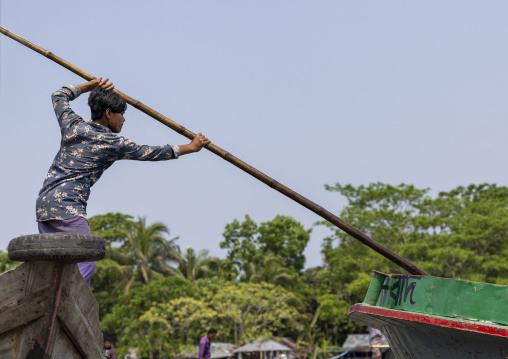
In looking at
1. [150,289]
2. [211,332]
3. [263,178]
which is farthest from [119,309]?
[263,178]

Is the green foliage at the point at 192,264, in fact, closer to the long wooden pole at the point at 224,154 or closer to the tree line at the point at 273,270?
the tree line at the point at 273,270

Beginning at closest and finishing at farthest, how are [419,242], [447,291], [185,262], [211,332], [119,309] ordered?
[447,291] → [211,332] → [419,242] → [119,309] → [185,262]

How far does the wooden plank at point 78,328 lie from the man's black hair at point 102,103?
3.96 feet

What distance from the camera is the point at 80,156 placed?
10.6 ft

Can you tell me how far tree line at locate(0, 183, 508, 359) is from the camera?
26.8m

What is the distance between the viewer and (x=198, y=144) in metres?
3.83

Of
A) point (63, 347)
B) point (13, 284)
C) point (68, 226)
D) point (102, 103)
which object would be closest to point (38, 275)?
point (13, 284)

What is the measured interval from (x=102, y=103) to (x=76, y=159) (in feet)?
1.38

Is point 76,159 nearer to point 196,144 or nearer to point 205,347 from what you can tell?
point 196,144

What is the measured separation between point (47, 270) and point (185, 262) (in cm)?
3446

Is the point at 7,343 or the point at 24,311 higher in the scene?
the point at 24,311

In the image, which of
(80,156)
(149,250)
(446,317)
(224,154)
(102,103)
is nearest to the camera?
(80,156)

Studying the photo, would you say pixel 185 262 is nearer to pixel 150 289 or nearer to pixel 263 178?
pixel 150 289

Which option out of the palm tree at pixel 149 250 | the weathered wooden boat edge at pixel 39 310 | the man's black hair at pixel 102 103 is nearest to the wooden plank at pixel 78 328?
the weathered wooden boat edge at pixel 39 310
